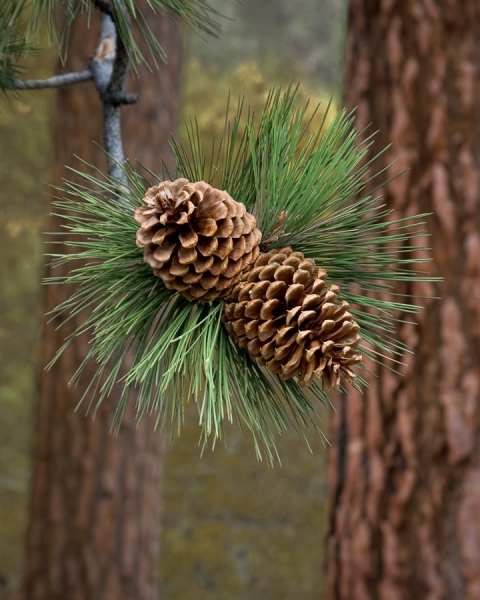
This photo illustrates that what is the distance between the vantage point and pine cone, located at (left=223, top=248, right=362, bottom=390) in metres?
0.61

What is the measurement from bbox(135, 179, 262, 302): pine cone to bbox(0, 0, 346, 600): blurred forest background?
5.00 metres

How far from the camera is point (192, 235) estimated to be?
63 centimetres

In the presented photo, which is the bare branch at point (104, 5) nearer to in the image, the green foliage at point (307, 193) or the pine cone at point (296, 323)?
the green foliage at point (307, 193)

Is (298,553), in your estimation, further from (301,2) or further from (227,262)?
(227,262)

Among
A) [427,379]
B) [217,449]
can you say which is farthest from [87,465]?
[217,449]

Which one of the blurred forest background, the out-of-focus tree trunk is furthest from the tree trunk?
the blurred forest background

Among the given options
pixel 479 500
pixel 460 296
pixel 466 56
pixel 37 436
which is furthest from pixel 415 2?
pixel 37 436

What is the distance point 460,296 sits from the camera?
5.04 ft

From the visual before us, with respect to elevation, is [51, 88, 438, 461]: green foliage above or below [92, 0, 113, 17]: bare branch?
below

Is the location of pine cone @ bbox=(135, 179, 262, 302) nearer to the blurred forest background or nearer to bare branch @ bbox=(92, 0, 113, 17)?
bare branch @ bbox=(92, 0, 113, 17)

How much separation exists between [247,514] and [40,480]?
4.02 m

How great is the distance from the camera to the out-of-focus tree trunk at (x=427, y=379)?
151 cm

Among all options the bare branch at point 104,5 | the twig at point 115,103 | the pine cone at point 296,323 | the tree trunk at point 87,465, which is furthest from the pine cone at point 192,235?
the tree trunk at point 87,465

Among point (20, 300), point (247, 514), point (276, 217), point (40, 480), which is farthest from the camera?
point (247, 514)
